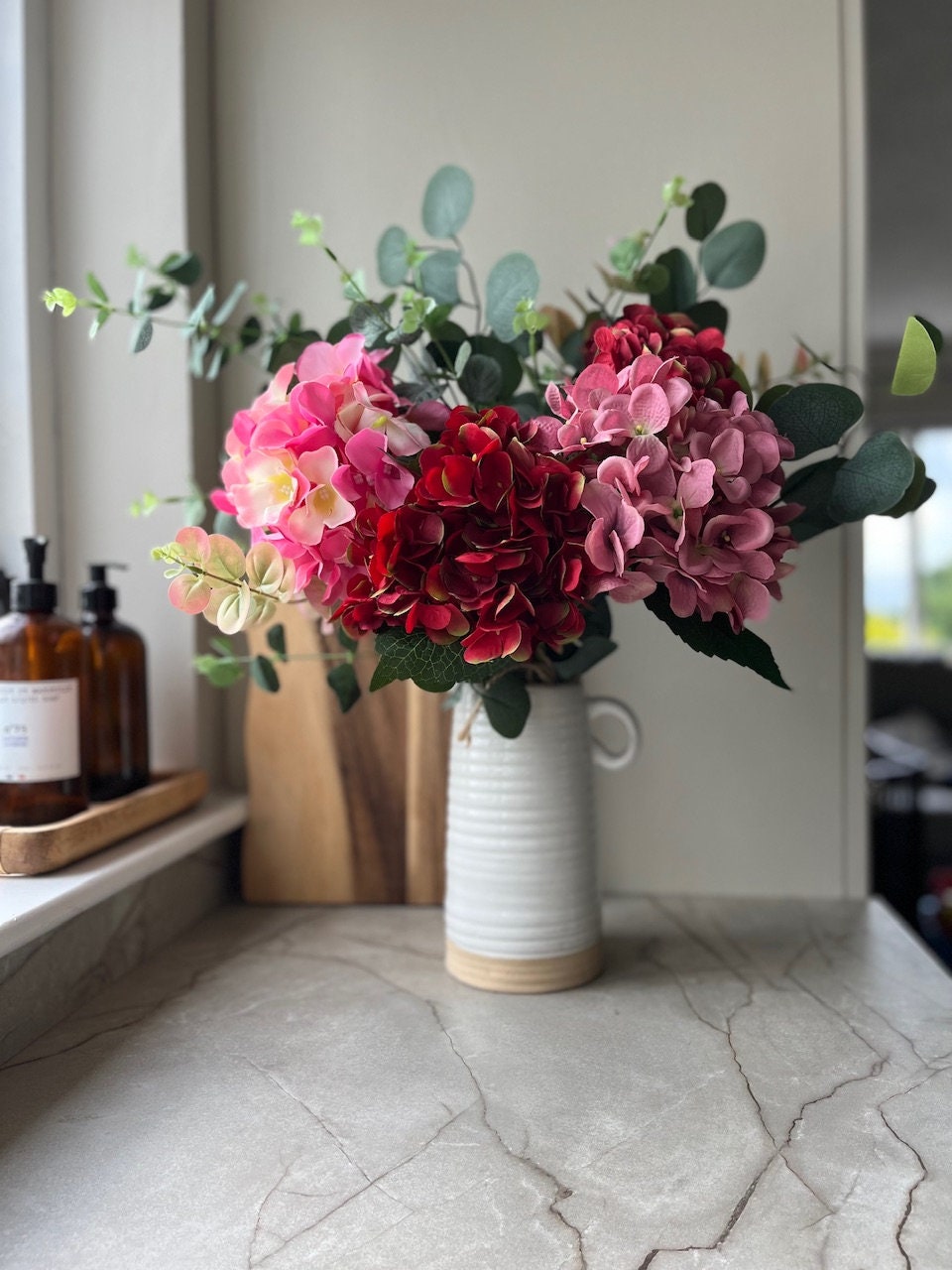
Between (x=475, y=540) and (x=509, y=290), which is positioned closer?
(x=475, y=540)

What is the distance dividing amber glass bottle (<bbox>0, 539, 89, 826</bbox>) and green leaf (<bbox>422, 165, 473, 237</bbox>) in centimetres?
44

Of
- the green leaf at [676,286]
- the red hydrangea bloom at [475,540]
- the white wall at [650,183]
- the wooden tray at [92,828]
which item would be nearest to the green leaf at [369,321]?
the red hydrangea bloom at [475,540]

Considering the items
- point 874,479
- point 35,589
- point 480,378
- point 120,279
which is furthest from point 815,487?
point 120,279

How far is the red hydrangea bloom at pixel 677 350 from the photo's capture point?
2.29ft

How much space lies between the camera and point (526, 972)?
830 mm

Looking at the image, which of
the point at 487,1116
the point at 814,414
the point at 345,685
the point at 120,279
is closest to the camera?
the point at 487,1116

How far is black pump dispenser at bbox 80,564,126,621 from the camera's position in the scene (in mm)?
948

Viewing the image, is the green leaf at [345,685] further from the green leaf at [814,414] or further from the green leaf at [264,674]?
the green leaf at [814,414]

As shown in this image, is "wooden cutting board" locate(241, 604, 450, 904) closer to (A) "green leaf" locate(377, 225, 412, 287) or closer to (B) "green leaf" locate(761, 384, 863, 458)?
(A) "green leaf" locate(377, 225, 412, 287)

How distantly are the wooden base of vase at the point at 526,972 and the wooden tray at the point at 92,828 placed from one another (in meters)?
0.31

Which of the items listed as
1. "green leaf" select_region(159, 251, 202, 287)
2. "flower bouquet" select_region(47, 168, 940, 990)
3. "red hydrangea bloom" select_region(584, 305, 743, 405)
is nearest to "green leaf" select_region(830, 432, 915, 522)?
"flower bouquet" select_region(47, 168, 940, 990)

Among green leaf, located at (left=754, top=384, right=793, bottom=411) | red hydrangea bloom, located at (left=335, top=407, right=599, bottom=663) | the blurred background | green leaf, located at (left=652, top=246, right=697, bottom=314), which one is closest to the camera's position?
red hydrangea bloom, located at (left=335, top=407, right=599, bottom=663)

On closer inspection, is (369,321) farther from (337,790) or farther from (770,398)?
(337,790)

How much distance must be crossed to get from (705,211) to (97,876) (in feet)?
2.45
